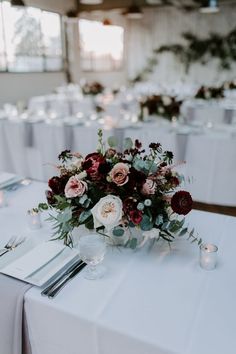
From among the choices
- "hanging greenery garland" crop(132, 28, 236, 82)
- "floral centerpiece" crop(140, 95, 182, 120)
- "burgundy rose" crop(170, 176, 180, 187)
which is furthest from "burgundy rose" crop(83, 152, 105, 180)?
"hanging greenery garland" crop(132, 28, 236, 82)

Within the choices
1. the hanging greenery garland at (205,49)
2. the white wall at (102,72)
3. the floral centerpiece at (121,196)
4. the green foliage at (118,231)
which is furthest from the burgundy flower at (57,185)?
the hanging greenery garland at (205,49)

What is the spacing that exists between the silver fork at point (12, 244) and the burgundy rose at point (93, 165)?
0.40 metres

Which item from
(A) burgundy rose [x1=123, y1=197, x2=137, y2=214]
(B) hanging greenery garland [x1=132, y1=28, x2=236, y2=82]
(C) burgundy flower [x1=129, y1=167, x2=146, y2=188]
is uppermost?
(B) hanging greenery garland [x1=132, y1=28, x2=236, y2=82]

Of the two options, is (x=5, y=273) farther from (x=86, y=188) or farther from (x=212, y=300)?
(x=212, y=300)

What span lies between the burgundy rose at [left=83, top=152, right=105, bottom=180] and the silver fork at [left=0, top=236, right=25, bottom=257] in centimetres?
40

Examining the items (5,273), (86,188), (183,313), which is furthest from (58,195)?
(183,313)

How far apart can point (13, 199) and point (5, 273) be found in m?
0.71

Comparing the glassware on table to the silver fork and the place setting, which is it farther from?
the silver fork

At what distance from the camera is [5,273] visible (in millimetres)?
1100

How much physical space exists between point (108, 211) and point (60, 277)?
0.26 metres

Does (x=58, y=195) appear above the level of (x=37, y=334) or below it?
above

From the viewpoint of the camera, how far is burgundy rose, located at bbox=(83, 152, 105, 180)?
1167 mm

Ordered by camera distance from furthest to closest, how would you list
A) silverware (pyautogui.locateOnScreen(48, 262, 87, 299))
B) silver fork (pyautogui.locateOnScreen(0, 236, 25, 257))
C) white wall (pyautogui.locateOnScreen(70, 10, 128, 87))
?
1. white wall (pyautogui.locateOnScreen(70, 10, 128, 87))
2. silver fork (pyautogui.locateOnScreen(0, 236, 25, 257))
3. silverware (pyautogui.locateOnScreen(48, 262, 87, 299))

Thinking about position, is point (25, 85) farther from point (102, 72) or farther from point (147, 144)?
point (147, 144)
